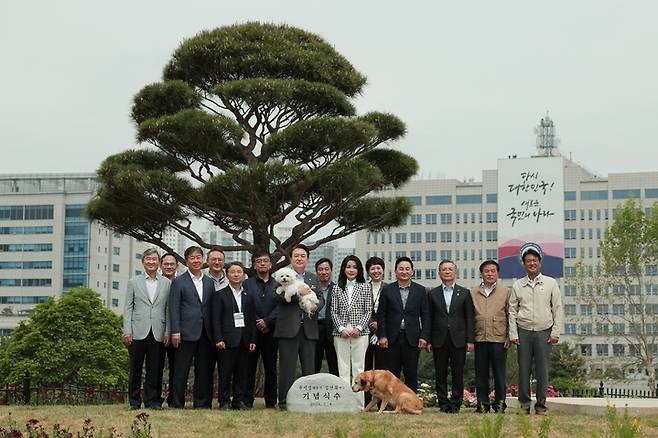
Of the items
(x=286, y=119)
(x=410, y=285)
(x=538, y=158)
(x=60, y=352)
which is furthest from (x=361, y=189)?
(x=538, y=158)

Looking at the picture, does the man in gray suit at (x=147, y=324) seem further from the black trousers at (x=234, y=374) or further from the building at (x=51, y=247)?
the building at (x=51, y=247)

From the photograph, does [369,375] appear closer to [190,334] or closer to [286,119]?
[190,334]

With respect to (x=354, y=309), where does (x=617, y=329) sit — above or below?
below

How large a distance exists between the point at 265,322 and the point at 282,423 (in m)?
1.78

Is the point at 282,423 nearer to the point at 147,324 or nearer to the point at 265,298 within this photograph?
the point at 265,298

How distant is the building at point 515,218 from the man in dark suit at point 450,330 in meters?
65.6

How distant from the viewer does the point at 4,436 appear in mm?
7398

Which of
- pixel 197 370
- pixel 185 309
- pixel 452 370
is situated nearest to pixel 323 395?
pixel 452 370

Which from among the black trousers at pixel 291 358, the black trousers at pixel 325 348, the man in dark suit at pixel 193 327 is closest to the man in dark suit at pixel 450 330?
the black trousers at pixel 325 348

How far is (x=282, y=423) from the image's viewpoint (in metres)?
8.11

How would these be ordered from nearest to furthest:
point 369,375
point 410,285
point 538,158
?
1. point 369,375
2. point 410,285
3. point 538,158

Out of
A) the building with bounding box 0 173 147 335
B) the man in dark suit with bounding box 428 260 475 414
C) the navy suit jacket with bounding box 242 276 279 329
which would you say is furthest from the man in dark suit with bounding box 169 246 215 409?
the building with bounding box 0 173 147 335

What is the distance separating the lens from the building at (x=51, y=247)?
8538 cm

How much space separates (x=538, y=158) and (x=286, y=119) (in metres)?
62.0
